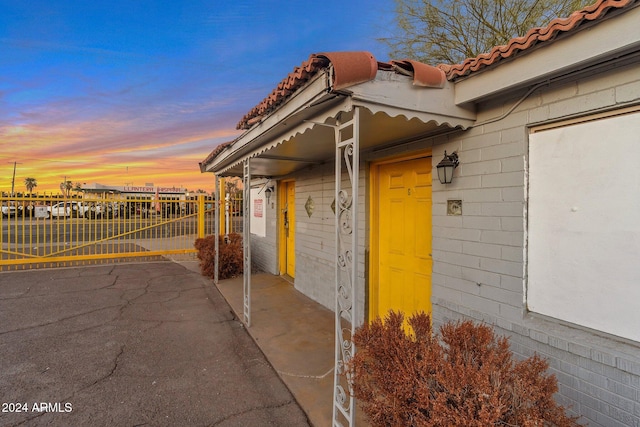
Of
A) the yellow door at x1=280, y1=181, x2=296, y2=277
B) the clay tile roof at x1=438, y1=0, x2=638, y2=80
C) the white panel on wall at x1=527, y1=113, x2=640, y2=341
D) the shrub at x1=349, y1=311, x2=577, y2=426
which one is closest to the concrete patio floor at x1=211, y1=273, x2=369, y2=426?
the yellow door at x1=280, y1=181, x2=296, y2=277

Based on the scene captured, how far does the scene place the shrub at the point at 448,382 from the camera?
1325 millimetres

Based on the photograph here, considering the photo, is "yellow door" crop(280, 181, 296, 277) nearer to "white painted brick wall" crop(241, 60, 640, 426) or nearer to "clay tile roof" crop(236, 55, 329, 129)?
"clay tile roof" crop(236, 55, 329, 129)

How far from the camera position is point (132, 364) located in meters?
3.51

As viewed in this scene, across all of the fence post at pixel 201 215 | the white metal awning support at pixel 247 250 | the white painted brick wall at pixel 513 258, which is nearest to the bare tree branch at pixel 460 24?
the white metal awning support at pixel 247 250

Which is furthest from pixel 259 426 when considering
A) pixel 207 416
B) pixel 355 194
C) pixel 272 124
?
pixel 272 124

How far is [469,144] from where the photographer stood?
9.18ft

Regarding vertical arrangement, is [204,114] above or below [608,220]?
above

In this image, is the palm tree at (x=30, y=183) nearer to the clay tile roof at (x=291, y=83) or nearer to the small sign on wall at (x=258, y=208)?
the small sign on wall at (x=258, y=208)

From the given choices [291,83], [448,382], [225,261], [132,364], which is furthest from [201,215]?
[448,382]

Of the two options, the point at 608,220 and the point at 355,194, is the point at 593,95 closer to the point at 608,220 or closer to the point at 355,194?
the point at 608,220

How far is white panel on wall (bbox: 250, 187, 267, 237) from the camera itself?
28.1 ft

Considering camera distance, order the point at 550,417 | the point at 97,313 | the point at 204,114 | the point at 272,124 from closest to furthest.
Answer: the point at 550,417 → the point at 272,124 → the point at 97,313 → the point at 204,114

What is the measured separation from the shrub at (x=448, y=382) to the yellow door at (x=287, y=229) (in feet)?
17.7

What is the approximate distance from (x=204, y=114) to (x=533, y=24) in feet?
29.6
